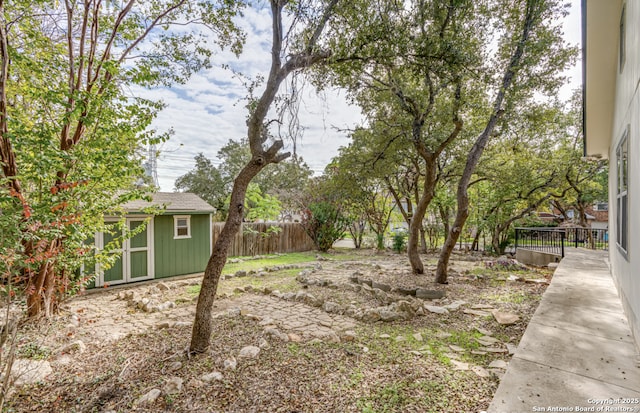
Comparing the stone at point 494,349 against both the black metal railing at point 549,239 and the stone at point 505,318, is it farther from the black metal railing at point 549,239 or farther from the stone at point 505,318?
the black metal railing at point 549,239

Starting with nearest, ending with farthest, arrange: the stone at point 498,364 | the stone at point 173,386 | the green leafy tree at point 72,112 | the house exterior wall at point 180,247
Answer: the stone at point 173,386
the stone at point 498,364
the green leafy tree at point 72,112
the house exterior wall at point 180,247

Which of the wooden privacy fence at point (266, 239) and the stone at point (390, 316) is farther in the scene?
the wooden privacy fence at point (266, 239)

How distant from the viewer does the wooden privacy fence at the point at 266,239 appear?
41.0 ft

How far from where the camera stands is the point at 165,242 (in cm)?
841

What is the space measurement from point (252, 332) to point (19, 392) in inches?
91.5

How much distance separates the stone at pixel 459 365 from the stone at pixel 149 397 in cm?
289

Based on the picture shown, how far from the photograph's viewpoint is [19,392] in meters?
2.91

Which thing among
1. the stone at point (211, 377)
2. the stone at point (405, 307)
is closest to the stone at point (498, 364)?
the stone at point (405, 307)

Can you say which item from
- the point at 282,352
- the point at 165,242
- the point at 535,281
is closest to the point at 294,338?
Result: the point at 282,352

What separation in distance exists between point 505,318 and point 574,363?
96.0 inches

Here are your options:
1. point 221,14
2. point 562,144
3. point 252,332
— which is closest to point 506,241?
point 562,144

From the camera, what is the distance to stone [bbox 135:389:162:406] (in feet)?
8.82

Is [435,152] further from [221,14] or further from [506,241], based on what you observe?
[506,241]

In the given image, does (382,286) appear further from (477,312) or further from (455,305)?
(477,312)
